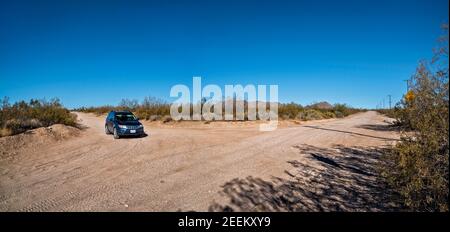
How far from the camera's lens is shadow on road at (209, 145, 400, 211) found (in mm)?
4859

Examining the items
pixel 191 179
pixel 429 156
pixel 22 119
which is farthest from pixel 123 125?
pixel 429 156

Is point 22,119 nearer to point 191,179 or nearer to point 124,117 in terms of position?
point 124,117

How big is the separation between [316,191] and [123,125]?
1092cm

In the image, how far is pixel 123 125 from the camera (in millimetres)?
13500

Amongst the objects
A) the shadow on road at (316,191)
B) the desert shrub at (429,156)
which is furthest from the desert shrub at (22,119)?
the desert shrub at (429,156)

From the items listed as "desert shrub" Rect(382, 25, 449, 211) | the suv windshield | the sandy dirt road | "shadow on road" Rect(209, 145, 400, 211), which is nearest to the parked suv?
the suv windshield

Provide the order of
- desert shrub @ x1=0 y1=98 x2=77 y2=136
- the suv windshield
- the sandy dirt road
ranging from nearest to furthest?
the sandy dirt road
desert shrub @ x1=0 y1=98 x2=77 y2=136
the suv windshield

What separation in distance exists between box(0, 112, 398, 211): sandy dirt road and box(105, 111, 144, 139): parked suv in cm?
264

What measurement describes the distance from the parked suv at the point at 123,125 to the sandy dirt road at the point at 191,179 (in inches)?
104

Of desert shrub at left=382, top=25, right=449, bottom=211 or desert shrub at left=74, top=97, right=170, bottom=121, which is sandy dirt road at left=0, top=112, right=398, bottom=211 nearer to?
desert shrub at left=382, top=25, right=449, bottom=211

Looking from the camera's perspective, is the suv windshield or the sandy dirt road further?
the suv windshield

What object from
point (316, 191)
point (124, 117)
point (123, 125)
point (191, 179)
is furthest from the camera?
point (124, 117)

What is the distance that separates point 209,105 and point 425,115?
25.9m

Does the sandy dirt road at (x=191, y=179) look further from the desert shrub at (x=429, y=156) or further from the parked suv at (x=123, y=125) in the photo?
the parked suv at (x=123, y=125)
